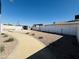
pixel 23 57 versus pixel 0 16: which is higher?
pixel 0 16

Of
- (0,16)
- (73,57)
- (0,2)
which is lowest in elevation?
(73,57)

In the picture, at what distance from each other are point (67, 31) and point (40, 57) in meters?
19.6

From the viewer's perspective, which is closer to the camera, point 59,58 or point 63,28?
point 59,58

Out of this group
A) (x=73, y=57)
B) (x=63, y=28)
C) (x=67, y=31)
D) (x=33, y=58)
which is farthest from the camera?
(x=63, y=28)

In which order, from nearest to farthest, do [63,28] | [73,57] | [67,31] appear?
[73,57] < [67,31] < [63,28]

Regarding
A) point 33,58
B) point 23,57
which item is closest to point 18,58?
point 23,57

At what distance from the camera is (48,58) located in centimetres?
912

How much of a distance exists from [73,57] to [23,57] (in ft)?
12.4

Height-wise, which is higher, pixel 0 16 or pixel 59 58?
pixel 0 16

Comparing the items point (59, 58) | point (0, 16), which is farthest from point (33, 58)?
point (0, 16)

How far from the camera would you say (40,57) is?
9.29 meters

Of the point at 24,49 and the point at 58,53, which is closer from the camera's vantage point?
the point at 58,53

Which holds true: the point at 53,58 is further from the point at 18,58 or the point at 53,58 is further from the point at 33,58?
the point at 18,58

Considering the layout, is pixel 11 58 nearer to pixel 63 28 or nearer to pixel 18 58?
pixel 18 58
